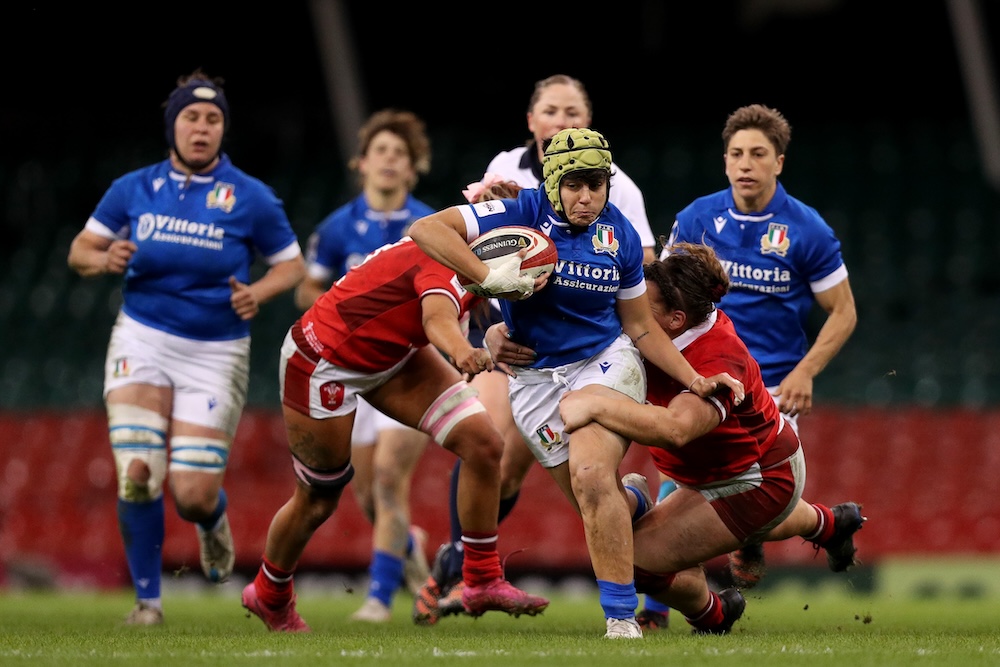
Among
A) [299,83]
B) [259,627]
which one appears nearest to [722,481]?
[259,627]

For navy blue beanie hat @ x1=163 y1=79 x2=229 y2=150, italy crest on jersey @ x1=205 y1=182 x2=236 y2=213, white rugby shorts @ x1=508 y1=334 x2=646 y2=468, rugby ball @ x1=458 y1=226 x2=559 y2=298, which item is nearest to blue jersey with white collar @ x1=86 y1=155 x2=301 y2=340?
italy crest on jersey @ x1=205 y1=182 x2=236 y2=213

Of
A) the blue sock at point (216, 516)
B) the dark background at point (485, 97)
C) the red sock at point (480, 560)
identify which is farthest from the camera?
the dark background at point (485, 97)

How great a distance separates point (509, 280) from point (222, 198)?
243 cm

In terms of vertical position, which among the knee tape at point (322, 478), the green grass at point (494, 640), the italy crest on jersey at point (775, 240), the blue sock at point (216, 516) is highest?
the italy crest on jersey at point (775, 240)

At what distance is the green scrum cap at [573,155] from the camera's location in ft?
19.2

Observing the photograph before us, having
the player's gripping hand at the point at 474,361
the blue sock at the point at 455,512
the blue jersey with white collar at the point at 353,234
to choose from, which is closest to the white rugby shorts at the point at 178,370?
the blue sock at the point at 455,512

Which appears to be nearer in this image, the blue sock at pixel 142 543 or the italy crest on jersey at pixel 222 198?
the blue sock at pixel 142 543

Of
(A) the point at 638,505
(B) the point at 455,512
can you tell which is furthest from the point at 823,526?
(B) the point at 455,512

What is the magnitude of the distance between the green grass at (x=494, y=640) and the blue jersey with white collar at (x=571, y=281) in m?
1.22

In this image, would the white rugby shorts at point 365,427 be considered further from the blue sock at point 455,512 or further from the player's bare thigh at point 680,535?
the player's bare thigh at point 680,535

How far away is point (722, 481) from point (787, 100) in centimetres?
1453

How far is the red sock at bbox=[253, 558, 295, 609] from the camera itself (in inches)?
266

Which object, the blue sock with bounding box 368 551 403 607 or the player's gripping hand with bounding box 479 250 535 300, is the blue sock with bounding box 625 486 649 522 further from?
the blue sock with bounding box 368 551 403 607

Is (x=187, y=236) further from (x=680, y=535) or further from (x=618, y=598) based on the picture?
(x=618, y=598)
